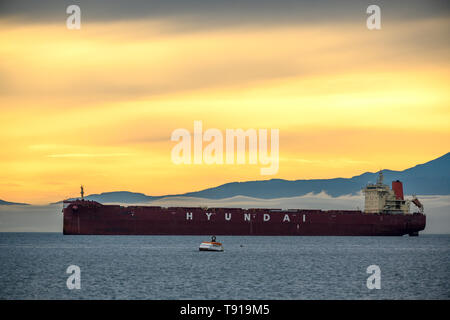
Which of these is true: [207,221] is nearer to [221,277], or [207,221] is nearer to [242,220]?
[242,220]

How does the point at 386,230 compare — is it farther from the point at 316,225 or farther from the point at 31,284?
the point at 31,284

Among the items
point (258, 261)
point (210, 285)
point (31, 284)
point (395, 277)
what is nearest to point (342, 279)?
point (395, 277)

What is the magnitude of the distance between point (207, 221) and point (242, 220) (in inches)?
191

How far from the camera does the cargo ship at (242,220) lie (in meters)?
83.8

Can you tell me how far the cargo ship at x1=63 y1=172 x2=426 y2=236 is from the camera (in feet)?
275

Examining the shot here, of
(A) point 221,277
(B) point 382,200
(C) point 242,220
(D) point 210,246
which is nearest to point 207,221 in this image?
(C) point 242,220

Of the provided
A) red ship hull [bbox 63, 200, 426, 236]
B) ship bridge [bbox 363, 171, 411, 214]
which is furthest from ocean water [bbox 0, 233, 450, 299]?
ship bridge [bbox 363, 171, 411, 214]

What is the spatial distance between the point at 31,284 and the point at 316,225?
58.8 m

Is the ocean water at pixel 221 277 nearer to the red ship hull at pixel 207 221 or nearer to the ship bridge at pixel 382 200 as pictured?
the red ship hull at pixel 207 221

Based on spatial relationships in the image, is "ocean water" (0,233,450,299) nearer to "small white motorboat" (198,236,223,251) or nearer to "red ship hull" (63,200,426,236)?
"small white motorboat" (198,236,223,251)

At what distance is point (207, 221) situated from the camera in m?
86.0

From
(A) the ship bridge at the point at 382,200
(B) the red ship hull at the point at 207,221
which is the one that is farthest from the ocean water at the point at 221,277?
(A) the ship bridge at the point at 382,200

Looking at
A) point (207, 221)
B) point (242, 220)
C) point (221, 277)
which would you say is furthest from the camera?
point (242, 220)
